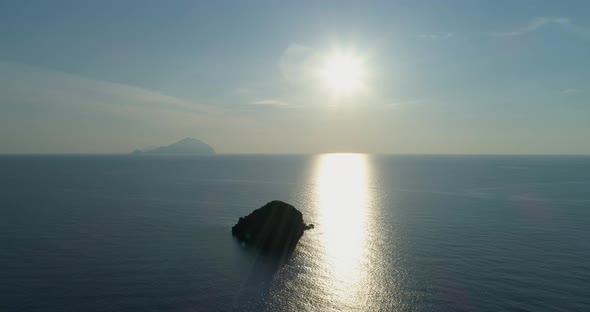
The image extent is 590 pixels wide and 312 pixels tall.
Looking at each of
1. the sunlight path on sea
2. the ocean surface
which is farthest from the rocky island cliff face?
the sunlight path on sea

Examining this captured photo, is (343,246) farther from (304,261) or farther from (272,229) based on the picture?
(272,229)

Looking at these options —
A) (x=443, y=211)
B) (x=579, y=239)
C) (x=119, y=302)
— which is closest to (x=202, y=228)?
(x=119, y=302)

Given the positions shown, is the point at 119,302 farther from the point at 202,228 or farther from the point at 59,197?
the point at 59,197

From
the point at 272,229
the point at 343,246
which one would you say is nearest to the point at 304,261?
the point at 343,246

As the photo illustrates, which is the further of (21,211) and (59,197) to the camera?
(59,197)

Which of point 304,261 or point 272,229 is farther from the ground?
point 272,229

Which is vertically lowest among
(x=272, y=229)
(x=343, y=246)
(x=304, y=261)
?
(x=304, y=261)

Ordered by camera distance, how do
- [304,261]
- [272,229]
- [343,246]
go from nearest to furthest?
1. [304,261]
2. [343,246]
3. [272,229]

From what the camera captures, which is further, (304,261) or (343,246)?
(343,246)
